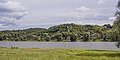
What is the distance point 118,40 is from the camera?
64500mm

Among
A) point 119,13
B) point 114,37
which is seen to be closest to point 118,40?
point 114,37

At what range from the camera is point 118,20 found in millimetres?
64250

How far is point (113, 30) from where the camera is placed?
214 feet

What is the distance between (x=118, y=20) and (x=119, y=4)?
13.3 ft

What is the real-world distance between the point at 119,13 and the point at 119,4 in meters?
2.13

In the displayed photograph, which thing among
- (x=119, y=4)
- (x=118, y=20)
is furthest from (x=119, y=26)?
(x=119, y=4)

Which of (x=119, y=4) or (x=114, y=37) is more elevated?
(x=119, y=4)

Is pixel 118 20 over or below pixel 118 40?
over

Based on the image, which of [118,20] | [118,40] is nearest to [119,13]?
[118,20]

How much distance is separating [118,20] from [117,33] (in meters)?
2.92

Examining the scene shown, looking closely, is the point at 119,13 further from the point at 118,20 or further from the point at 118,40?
the point at 118,40

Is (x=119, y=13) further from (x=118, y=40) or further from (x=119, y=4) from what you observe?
(x=118, y=40)

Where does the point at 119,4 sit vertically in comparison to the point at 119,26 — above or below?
above

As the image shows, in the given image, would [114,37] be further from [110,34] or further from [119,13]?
[119,13]
